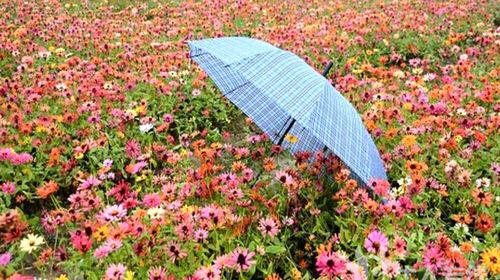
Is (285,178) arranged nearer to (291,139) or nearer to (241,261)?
(291,139)

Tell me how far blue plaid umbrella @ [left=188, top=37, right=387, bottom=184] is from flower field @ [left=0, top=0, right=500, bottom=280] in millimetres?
239

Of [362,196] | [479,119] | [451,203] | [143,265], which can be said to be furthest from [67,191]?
[479,119]

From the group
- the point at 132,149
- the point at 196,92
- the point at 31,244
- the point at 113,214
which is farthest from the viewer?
the point at 196,92

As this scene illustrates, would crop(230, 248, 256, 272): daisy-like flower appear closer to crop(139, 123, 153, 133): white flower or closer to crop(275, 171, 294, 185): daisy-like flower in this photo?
crop(275, 171, 294, 185): daisy-like flower

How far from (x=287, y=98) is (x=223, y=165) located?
6.02ft

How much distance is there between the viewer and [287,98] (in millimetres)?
2984

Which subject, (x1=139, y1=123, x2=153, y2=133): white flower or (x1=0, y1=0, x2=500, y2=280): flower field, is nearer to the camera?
(x1=0, y1=0, x2=500, y2=280): flower field

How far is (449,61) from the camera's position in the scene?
8.10 meters

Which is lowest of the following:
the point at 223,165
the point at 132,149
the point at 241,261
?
the point at 223,165

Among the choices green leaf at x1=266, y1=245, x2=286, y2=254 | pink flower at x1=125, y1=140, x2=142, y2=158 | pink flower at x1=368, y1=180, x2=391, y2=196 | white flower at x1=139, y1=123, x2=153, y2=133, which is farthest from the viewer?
white flower at x1=139, y1=123, x2=153, y2=133

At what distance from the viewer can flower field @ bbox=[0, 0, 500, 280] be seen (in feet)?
9.89

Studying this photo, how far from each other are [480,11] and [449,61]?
250 cm

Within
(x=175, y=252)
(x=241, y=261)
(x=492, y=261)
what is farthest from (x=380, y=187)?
(x=175, y=252)

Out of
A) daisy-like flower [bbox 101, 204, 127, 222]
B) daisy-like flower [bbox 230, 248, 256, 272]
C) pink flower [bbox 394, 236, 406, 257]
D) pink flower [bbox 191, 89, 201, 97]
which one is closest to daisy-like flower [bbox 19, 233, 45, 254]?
daisy-like flower [bbox 101, 204, 127, 222]
